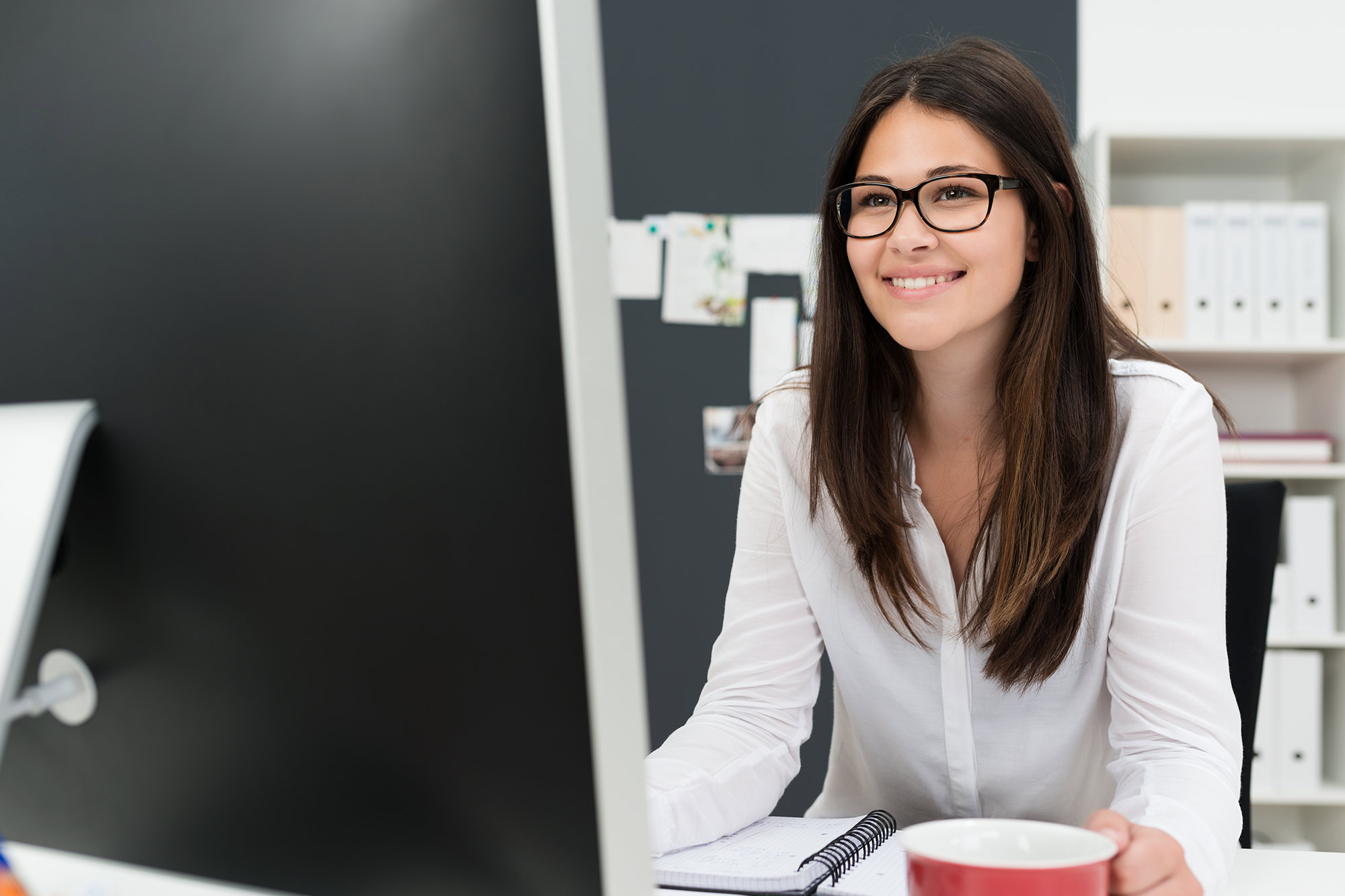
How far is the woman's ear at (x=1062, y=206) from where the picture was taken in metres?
1.07

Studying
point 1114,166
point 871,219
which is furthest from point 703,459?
point 871,219

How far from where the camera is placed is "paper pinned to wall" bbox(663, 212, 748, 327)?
2.63m

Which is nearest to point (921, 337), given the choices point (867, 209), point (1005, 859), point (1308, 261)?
point (867, 209)

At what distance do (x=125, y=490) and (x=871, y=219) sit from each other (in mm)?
839

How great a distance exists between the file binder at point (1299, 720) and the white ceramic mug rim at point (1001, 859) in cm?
221

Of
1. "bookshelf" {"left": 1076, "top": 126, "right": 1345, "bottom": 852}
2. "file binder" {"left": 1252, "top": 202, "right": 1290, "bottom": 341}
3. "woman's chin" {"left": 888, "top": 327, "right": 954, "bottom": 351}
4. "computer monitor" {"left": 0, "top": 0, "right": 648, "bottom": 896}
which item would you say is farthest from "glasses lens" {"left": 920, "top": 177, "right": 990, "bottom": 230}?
"file binder" {"left": 1252, "top": 202, "right": 1290, "bottom": 341}

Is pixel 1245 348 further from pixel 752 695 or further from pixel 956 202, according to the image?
pixel 752 695

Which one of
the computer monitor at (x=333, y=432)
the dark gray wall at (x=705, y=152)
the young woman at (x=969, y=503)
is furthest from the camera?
the dark gray wall at (x=705, y=152)

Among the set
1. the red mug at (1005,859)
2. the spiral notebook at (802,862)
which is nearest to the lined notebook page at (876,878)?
the spiral notebook at (802,862)

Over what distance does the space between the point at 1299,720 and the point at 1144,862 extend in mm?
2149

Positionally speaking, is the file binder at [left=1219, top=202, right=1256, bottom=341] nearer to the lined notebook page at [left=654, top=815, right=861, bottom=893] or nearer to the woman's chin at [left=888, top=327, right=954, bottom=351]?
the woman's chin at [left=888, top=327, right=954, bottom=351]

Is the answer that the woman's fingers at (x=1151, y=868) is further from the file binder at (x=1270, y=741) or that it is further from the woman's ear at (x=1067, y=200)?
the file binder at (x=1270, y=741)

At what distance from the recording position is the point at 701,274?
104 inches

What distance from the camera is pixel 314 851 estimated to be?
1.32 ft
